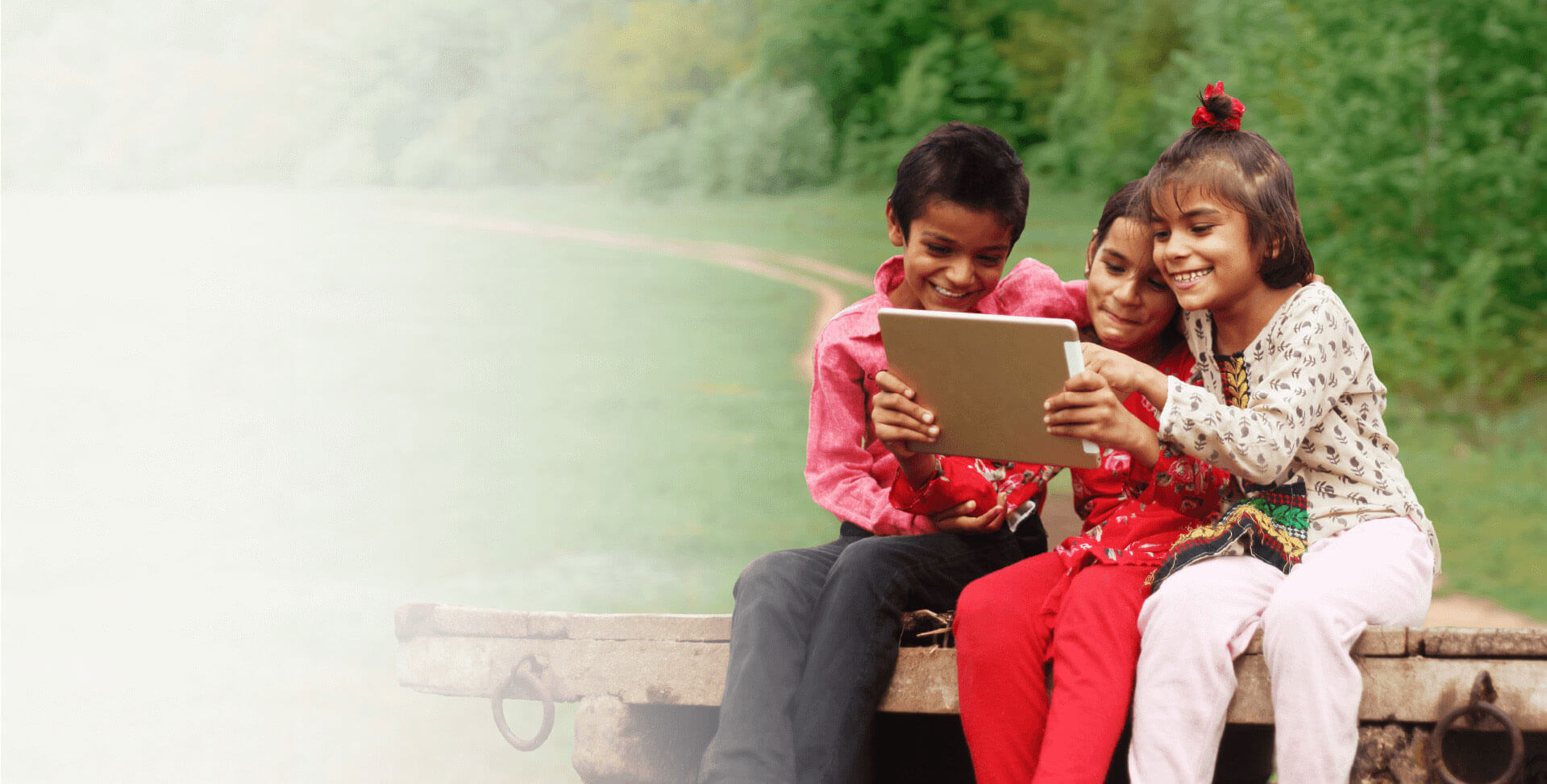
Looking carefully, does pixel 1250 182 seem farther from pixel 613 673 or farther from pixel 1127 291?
pixel 613 673

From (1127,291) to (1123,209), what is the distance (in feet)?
0.50

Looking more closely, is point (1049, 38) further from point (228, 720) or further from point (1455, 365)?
point (228, 720)

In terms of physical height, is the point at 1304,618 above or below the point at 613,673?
above

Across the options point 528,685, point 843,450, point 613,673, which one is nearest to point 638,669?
point 613,673

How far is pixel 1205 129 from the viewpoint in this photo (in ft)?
7.43

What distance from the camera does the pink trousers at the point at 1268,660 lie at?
74.8 inches

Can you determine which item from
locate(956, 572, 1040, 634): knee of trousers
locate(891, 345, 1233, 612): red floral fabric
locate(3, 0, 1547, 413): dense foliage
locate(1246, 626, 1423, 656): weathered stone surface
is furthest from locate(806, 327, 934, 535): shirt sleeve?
locate(3, 0, 1547, 413): dense foliage

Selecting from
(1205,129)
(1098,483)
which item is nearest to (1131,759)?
(1098,483)

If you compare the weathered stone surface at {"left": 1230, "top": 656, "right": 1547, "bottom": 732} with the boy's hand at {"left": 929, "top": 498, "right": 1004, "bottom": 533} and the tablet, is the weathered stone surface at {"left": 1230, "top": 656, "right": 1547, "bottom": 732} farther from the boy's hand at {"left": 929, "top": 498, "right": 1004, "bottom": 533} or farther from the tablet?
the boy's hand at {"left": 929, "top": 498, "right": 1004, "bottom": 533}

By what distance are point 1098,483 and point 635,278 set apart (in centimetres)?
1179

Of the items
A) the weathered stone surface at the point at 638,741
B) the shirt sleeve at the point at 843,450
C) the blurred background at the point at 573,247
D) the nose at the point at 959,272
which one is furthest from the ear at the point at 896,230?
the blurred background at the point at 573,247

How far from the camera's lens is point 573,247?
14.2m

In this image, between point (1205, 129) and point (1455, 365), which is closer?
point (1205, 129)

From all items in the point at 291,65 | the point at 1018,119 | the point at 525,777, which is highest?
the point at 291,65
